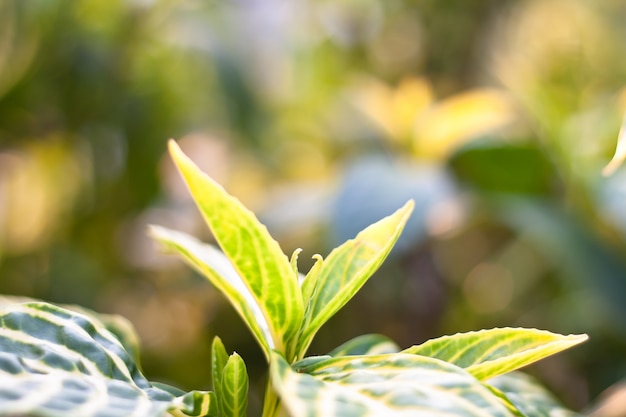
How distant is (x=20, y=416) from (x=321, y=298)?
0.15 m

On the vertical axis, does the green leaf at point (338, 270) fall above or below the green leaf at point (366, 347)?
above

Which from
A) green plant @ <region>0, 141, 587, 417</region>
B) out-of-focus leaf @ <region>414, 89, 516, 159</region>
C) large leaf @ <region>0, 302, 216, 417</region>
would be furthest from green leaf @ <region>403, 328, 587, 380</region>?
out-of-focus leaf @ <region>414, 89, 516, 159</region>

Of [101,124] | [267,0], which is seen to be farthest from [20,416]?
[267,0]

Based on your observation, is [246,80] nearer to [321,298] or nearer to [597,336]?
[597,336]

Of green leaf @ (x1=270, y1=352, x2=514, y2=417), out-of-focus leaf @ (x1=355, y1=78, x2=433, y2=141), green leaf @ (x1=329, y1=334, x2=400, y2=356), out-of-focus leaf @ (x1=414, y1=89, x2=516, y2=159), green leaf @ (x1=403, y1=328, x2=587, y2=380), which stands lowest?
green leaf @ (x1=329, y1=334, x2=400, y2=356)

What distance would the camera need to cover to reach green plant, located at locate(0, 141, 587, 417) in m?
0.25

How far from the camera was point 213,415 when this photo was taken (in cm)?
33

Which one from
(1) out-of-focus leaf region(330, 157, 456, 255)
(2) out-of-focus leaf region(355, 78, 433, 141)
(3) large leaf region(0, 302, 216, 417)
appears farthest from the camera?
(2) out-of-focus leaf region(355, 78, 433, 141)

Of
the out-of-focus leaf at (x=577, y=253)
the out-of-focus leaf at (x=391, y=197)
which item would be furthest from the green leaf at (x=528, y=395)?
the out-of-focus leaf at (x=577, y=253)

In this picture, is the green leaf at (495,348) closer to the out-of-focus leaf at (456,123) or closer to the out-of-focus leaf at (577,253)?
the out-of-focus leaf at (577,253)

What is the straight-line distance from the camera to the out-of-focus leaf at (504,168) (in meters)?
0.97

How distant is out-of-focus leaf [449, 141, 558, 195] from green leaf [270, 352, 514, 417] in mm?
729

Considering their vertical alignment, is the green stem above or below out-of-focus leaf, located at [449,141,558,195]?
below

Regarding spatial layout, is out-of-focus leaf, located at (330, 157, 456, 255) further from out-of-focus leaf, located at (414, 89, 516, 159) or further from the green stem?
the green stem
